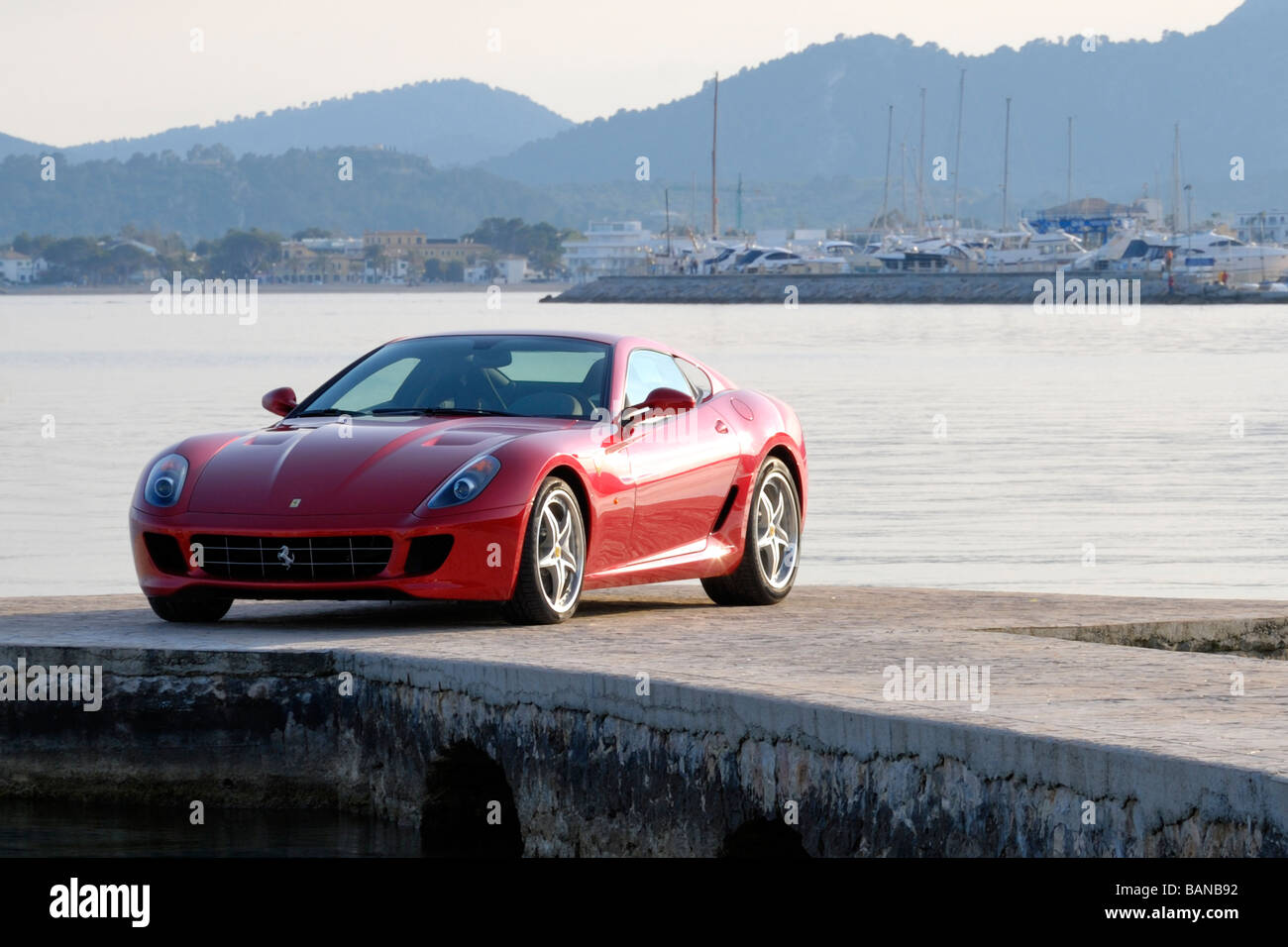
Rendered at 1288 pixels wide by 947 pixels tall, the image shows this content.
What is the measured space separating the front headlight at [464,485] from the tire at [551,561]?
0.23 m

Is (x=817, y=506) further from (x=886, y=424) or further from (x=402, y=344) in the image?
(x=886, y=424)

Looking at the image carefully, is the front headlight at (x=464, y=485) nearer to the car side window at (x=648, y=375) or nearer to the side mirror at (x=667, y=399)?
the side mirror at (x=667, y=399)

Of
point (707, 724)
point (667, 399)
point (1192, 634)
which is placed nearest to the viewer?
point (707, 724)

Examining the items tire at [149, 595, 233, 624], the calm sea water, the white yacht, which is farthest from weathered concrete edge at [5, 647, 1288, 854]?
the white yacht

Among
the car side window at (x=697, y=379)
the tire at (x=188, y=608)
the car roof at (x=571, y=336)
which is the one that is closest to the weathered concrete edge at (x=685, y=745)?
the tire at (x=188, y=608)

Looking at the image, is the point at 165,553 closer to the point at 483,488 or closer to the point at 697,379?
the point at 483,488

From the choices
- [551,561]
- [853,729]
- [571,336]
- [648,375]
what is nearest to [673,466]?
[648,375]

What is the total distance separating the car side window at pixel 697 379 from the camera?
10.4 metres

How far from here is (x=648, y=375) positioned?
32.9 ft

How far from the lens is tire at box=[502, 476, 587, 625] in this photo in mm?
8797

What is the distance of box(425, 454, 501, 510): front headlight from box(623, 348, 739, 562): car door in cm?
96

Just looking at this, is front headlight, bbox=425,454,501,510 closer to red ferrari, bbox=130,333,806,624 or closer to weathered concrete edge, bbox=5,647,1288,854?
red ferrari, bbox=130,333,806,624

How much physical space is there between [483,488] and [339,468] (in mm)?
596
